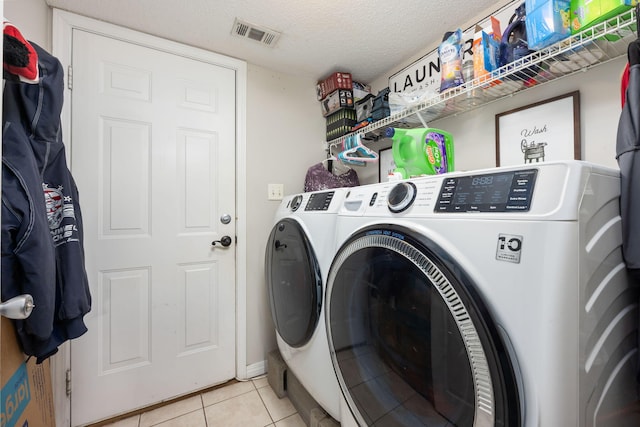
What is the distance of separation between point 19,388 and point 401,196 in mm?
1206

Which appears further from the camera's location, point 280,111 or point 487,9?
point 280,111

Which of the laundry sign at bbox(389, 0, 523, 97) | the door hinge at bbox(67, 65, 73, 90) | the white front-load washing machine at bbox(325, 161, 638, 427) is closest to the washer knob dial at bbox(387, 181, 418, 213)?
the white front-load washing machine at bbox(325, 161, 638, 427)

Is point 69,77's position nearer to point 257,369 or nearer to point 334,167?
point 334,167

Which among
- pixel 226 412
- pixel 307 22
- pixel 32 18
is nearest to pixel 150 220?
pixel 32 18

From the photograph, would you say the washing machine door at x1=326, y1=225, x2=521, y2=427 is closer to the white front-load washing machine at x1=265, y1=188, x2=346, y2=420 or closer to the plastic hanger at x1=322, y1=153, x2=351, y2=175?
the white front-load washing machine at x1=265, y1=188, x2=346, y2=420

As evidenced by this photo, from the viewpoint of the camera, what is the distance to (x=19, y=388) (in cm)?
75

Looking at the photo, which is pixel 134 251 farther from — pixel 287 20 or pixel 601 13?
pixel 601 13

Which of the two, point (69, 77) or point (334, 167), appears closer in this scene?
point (69, 77)

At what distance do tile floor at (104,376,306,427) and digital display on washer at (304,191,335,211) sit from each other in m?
1.11

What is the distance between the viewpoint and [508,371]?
490 mm

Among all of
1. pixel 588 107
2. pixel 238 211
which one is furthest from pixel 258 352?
pixel 588 107

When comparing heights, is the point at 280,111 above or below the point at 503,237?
above

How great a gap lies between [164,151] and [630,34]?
1979 mm

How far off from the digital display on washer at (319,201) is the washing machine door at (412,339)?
1.03 ft
